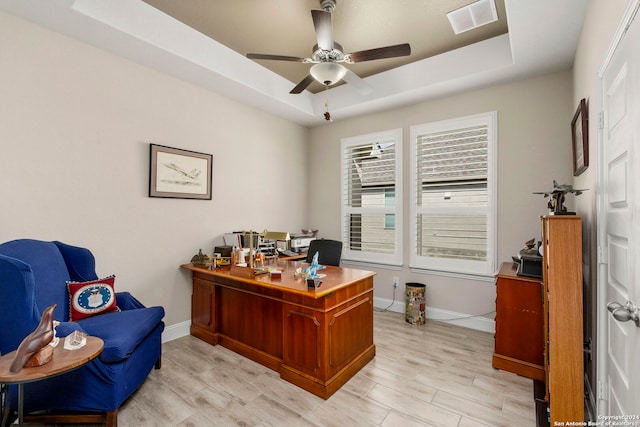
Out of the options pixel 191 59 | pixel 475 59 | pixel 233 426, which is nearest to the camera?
pixel 233 426

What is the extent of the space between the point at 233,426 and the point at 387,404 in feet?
3.49

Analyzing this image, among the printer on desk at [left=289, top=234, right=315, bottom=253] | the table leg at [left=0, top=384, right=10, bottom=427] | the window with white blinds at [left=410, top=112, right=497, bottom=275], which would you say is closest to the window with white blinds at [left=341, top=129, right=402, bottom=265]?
the window with white blinds at [left=410, top=112, right=497, bottom=275]

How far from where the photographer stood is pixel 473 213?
3.51 m

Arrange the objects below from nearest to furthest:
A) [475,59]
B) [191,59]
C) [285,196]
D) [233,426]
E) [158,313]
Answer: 1. [233,426]
2. [158,313]
3. [191,59]
4. [475,59]
5. [285,196]

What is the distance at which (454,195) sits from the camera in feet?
12.0

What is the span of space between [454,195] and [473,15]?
1.88 meters

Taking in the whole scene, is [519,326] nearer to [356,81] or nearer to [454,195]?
[454,195]

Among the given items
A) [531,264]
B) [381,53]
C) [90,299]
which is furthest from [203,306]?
[531,264]

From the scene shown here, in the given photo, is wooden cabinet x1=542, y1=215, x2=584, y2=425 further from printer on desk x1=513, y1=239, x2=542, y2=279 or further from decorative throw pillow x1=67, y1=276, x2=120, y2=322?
decorative throw pillow x1=67, y1=276, x2=120, y2=322

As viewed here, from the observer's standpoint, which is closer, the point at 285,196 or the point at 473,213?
the point at 473,213

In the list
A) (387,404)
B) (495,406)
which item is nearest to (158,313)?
(387,404)

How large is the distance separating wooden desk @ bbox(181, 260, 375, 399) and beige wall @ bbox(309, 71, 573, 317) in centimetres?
151

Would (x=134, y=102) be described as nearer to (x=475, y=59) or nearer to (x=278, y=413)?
(x=278, y=413)

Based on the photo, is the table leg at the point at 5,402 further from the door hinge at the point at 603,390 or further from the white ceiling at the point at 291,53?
the door hinge at the point at 603,390
